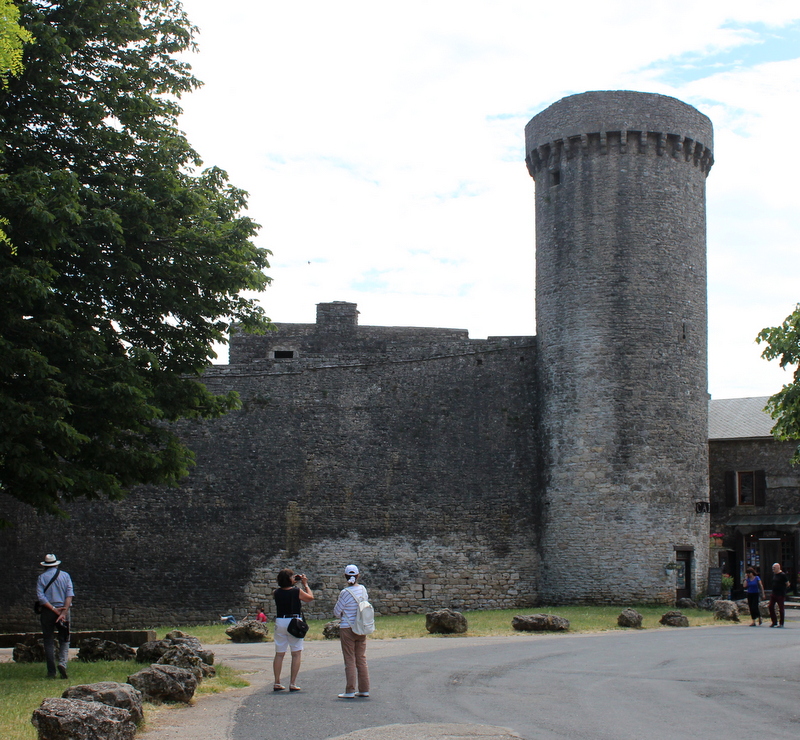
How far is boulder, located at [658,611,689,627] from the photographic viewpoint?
72.1ft

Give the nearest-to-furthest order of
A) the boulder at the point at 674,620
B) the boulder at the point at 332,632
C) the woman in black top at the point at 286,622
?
1. the woman in black top at the point at 286,622
2. the boulder at the point at 332,632
3. the boulder at the point at 674,620

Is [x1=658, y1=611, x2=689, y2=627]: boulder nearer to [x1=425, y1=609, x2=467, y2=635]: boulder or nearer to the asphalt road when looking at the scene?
the asphalt road

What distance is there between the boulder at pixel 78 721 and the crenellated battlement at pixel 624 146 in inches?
921

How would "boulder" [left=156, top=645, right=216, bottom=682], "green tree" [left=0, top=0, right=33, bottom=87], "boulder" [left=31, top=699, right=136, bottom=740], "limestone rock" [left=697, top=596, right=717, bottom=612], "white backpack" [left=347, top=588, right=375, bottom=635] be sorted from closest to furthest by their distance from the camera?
"boulder" [left=31, top=699, right=136, bottom=740] → "green tree" [left=0, top=0, right=33, bottom=87] → "white backpack" [left=347, top=588, right=375, bottom=635] → "boulder" [left=156, top=645, right=216, bottom=682] → "limestone rock" [left=697, top=596, right=717, bottom=612]

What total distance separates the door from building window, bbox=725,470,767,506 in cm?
833

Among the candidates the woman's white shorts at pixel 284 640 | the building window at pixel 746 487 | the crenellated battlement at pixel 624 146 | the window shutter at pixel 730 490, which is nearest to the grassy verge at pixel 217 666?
the woman's white shorts at pixel 284 640

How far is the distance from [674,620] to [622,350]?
815 cm

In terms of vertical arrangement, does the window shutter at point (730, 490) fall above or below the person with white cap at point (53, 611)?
above

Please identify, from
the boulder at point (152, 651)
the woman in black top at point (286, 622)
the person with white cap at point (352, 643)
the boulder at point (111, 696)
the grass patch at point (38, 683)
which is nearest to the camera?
the boulder at point (111, 696)

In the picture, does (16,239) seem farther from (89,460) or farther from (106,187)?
(89,460)

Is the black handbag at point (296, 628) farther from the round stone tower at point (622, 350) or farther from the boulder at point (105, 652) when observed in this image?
the round stone tower at point (622, 350)

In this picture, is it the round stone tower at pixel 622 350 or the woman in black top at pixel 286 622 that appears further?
the round stone tower at pixel 622 350

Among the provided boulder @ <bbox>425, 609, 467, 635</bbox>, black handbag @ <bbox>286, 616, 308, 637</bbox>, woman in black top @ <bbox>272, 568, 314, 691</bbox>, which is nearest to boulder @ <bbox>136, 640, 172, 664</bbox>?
woman in black top @ <bbox>272, 568, 314, 691</bbox>

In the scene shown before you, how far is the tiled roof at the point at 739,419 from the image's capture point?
35322mm
